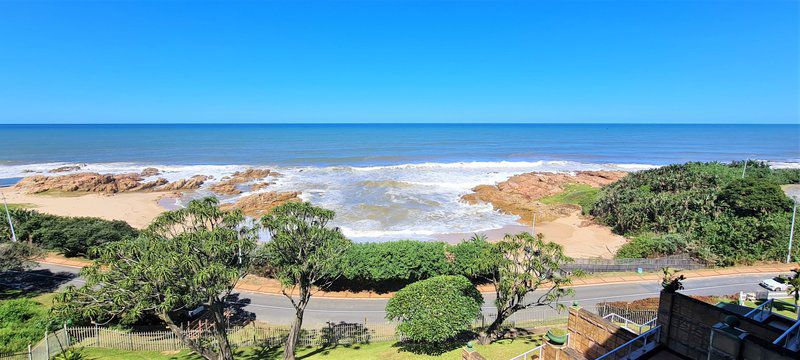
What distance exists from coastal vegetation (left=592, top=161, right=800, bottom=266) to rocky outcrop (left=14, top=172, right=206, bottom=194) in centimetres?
5844

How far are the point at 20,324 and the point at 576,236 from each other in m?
39.7

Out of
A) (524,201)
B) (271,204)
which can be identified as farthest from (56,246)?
(524,201)

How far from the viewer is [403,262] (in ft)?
81.8

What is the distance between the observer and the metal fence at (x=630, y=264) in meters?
27.9

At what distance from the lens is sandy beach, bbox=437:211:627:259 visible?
34312mm

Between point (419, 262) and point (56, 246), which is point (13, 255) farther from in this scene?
point (419, 262)

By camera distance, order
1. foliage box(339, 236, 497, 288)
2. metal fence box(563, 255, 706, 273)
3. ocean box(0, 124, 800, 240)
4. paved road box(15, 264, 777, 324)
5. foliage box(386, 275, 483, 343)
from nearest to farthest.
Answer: foliage box(386, 275, 483, 343), paved road box(15, 264, 777, 324), foliage box(339, 236, 497, 288), metal fence box(563, 255, 706, 273), ocean box(0, 124, 800, 240)

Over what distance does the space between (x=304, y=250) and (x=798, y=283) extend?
14.5m

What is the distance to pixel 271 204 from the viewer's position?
161ft

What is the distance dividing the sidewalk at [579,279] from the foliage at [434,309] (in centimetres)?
806

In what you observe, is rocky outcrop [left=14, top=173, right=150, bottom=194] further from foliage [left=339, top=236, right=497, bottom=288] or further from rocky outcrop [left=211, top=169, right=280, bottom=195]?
A: foliage [left=339, top=236, right=497, bottom=288]

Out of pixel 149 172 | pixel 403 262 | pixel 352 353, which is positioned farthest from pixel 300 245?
pixel 149 172

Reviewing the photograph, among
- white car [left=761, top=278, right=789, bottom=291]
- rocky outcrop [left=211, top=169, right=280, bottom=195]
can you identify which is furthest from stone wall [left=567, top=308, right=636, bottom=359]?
rocky outcrop [left=211, top=169, right=280, bottom=195]

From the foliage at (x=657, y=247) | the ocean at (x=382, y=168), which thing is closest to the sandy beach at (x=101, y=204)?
the ocean at (x=382, y=168)
